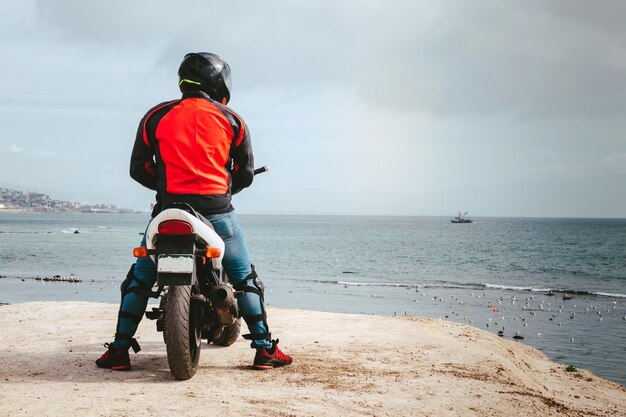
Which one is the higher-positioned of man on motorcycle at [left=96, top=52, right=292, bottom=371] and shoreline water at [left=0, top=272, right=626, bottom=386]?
man on motorcycle at [left=96, top=52, right=292, bottom=371]

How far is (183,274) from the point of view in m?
5.14

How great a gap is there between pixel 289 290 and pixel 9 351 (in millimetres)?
22254

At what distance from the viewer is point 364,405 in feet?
16.4

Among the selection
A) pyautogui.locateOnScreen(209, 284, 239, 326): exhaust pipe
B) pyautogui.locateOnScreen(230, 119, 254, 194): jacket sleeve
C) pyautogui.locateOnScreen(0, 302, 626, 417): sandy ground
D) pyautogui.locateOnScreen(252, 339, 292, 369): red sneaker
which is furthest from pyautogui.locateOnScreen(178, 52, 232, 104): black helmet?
pyautogui.locateOnScreen(0, 302, 626, 417): sandy ground

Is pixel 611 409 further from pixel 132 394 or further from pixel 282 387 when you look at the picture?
pixel 132 394

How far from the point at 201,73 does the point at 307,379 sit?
2.80 meters

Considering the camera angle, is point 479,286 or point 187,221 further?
point 479,286

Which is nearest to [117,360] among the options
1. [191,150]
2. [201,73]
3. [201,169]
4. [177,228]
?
[177,228]

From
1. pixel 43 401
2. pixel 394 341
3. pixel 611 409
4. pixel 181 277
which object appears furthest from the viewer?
pixel 394 341

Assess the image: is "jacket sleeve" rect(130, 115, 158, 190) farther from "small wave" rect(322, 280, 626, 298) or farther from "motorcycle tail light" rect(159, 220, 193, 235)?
"small wave" rect(322, 280, 626, 298)

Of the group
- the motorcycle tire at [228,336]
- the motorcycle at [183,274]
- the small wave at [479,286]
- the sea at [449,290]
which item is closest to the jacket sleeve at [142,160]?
the motorcycle at [183,274]

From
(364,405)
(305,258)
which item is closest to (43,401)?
(364,405)

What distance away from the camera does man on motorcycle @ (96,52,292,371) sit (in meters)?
5.56

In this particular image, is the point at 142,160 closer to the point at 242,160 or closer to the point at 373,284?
the point at 242,160
